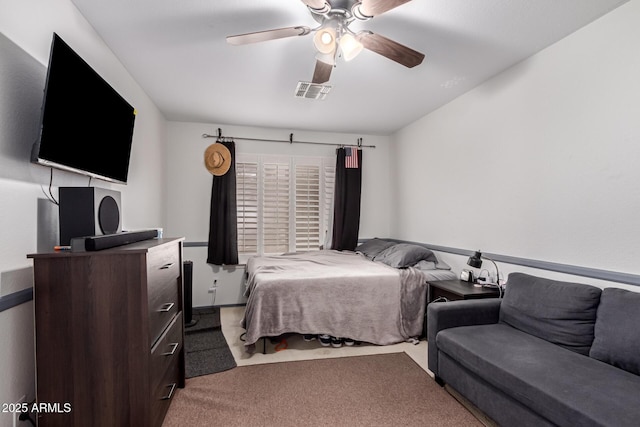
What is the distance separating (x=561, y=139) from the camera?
2281 mm

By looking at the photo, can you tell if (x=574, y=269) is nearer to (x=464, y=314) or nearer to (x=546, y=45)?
(x=464, y=314)

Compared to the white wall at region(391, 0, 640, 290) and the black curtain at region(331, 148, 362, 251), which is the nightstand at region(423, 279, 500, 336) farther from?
the black curtain at region(331, 148, 362, 251)

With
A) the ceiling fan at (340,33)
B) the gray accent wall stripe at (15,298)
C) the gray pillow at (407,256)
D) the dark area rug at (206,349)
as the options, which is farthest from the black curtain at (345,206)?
the gray accent wall stripe at (15,298)

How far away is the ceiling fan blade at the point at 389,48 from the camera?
183 centimetres

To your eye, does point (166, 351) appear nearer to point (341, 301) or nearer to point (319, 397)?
point (319, 397)

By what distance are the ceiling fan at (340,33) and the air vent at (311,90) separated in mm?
996

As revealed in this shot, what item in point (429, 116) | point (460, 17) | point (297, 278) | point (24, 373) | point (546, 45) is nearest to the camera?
point (24, 373)

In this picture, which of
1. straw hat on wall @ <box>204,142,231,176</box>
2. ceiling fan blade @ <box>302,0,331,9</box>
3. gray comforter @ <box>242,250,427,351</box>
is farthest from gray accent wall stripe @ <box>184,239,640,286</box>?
straw hat on wall @ <box>204,142,231,176</box>

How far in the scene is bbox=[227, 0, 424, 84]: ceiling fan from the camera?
63.7 inches

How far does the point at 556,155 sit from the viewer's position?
2.32 m

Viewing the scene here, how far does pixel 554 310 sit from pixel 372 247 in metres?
2.45

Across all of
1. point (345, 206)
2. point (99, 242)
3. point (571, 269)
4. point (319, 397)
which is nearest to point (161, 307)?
point (99, 242)

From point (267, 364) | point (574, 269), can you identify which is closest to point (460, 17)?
point (574, 269)

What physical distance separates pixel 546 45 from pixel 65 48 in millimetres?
3111
